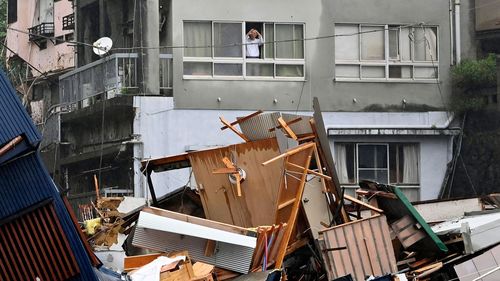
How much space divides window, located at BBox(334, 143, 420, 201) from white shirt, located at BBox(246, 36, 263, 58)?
358cm

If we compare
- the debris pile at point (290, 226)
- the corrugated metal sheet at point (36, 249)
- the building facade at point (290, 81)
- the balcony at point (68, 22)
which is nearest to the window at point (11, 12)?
the balcony at point (68, 22)

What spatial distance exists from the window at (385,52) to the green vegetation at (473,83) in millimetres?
771

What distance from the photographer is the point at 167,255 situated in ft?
47.1

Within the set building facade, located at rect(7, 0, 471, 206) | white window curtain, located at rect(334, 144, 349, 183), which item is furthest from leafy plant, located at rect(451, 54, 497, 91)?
white window curtain, located at rect(334, 144, 349, 183)

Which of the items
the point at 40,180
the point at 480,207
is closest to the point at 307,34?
the point at 480,207

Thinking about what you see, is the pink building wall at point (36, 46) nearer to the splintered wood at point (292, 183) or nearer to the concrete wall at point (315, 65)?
the concrete wall at point (315, 65)

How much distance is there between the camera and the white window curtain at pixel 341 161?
26469mm

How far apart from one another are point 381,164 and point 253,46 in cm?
515

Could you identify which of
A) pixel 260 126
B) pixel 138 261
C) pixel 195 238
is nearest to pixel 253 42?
pixel 260 126

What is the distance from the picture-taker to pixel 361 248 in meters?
15.6

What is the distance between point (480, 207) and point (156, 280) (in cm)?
899

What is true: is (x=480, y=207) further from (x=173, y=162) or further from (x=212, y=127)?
(x=212, y=127)

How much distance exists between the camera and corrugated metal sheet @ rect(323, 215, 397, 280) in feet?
50.3

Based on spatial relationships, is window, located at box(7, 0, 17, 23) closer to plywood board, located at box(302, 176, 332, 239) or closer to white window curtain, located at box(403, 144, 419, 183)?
white window curtain, located at box(403, 144, 419, 183)
